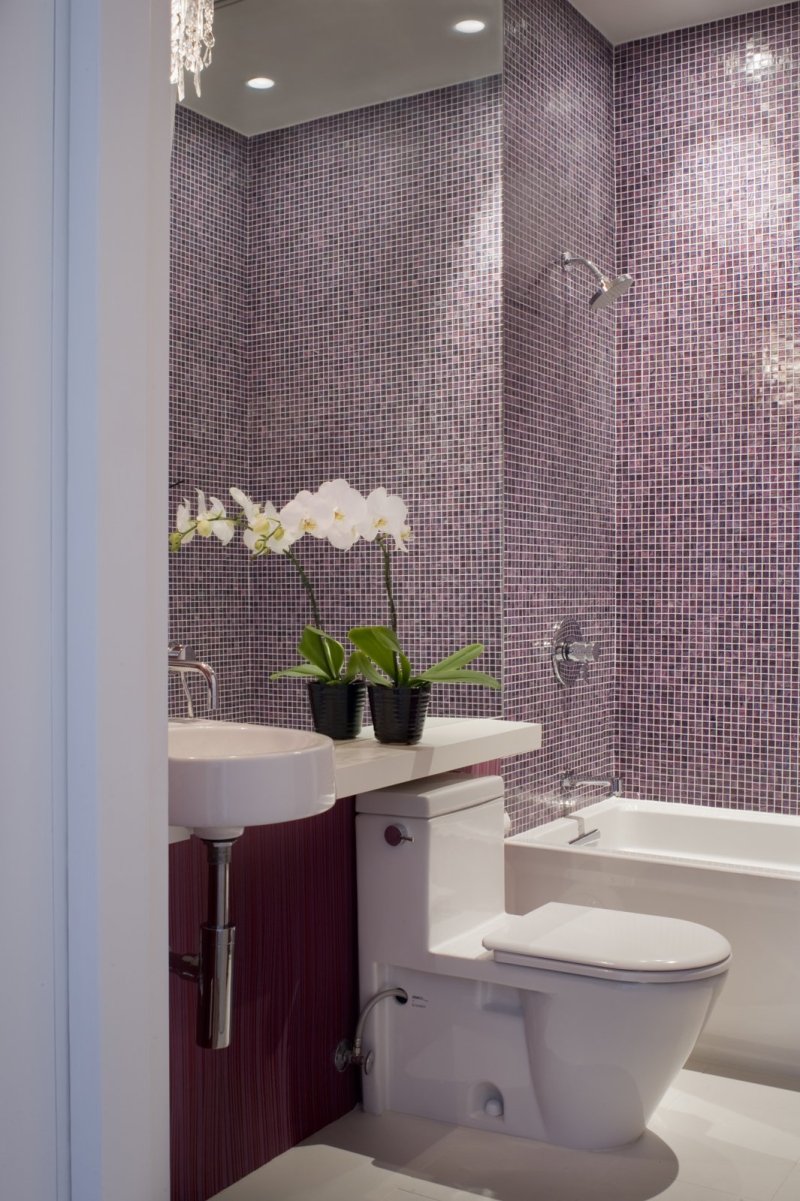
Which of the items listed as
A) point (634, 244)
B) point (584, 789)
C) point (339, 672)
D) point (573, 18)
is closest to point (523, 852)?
point (584, 789)

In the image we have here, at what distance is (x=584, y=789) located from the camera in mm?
3723

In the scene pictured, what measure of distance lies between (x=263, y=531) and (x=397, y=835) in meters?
0.72

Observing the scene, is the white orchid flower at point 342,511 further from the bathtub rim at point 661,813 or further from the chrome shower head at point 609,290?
the chrome shower head at point 609,290

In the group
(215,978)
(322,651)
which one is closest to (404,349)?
(322,651)

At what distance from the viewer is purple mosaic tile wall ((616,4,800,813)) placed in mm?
3734

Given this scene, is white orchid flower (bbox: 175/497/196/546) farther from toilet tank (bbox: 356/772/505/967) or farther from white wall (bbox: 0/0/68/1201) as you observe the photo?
white wall (bbox: 0/0/68/1201)

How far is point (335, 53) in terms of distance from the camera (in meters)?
3.18

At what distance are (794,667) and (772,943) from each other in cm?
108

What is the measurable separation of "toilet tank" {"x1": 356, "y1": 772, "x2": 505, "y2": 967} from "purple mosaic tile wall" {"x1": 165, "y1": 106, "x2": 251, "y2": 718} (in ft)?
1.76

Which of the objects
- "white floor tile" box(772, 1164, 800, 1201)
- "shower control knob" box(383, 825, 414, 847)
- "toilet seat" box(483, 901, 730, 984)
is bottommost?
"white floor tile" box(772, 1164, 800, 1201)

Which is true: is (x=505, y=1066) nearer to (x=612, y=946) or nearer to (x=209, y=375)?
(x=612, y=946)

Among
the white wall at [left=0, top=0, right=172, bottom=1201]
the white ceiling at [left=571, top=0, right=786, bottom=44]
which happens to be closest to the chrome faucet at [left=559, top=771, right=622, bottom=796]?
the white ceiling at [left=571, top=0, right=786, bottom=44]

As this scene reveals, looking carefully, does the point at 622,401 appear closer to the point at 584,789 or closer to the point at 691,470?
the point at 691,470

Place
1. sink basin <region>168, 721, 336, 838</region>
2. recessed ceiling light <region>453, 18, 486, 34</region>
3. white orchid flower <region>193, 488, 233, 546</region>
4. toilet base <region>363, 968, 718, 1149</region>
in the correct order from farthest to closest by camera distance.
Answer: recessed ceiling light <region>453, 18, 486, 34</region>, white orchid flower <region>193, 488, 233, 546</region>, toilet base <region>363, 968, 718, 1149</region>, sink basin <region>168, 721, 336, 838</region>
